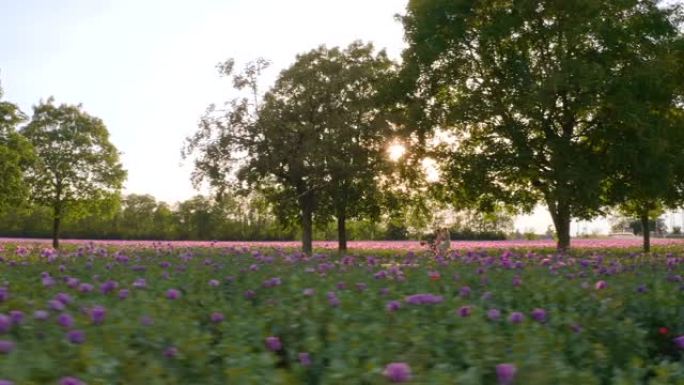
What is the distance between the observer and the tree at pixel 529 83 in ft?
78.7

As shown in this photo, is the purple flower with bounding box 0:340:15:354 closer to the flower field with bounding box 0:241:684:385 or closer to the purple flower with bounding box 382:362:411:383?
the flower field with bounding box 0:241:684:385

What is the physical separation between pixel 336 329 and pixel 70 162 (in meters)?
39.7

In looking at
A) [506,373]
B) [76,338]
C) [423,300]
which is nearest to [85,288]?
[76,338]

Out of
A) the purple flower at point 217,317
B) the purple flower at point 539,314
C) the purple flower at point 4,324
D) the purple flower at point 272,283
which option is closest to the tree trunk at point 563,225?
the purple flower at point 272,283

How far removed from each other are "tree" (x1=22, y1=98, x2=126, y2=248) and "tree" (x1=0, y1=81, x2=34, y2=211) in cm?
221

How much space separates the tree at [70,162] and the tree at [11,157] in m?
2.21

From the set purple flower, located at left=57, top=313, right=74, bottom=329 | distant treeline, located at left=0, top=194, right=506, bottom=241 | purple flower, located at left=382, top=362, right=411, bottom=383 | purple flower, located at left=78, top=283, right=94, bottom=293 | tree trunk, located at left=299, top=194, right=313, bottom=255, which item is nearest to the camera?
purple flower, located at left=382, top=362, right=411, bottom=383

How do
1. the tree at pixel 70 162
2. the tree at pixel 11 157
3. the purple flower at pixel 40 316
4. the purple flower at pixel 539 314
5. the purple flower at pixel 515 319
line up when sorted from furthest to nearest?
the tree at pixel 70 162, the tree at pixel 11 157, the purple flower at pixel 539 314, the purple flower at pixel 515 319, the purple flower at pixel 40 316

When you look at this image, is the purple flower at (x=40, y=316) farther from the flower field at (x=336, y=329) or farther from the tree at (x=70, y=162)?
the tree at (x=70, y=162)

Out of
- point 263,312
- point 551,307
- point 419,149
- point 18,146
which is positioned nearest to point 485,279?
point 551,307

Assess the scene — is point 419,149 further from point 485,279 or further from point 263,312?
point 263,312

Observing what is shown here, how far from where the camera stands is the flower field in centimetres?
328

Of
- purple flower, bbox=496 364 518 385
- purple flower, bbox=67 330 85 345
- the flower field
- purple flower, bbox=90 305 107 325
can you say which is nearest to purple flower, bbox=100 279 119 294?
the flower field

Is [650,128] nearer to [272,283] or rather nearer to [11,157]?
[272,283]
